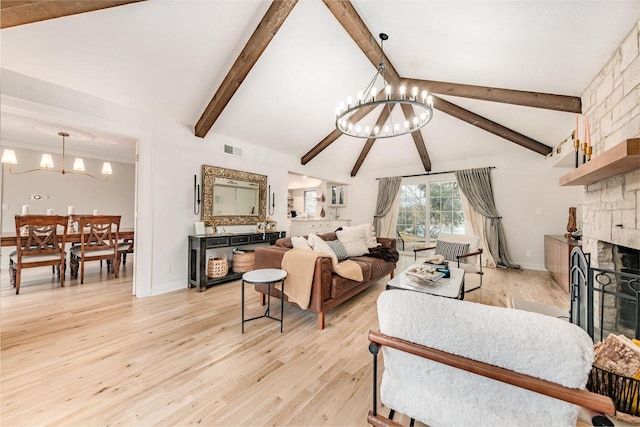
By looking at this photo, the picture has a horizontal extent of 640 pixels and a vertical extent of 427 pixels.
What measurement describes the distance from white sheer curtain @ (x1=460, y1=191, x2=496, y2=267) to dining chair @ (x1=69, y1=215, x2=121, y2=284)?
6.84 meters

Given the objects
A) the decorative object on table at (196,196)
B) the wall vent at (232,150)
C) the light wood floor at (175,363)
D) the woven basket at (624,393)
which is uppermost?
the wall vent at (232,150)

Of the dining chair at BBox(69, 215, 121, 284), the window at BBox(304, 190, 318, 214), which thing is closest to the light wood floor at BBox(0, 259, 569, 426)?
the dining chair at BBox(69, 215, 121, 284)

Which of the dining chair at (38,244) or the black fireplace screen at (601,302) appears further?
the dining chair at (38,244)

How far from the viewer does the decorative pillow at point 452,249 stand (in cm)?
385

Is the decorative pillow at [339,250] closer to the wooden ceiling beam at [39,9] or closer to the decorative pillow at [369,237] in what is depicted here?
the decorative pillow at [369,237]

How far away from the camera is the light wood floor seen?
1.39 metres

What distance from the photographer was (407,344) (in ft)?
3.06

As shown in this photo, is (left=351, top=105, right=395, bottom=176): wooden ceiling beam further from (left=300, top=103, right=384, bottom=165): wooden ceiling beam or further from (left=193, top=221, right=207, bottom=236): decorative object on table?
(left=193, top=221, right=207, bottom=236): decorative object on table

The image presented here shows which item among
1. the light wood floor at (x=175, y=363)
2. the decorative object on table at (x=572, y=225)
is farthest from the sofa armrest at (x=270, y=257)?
the decorative object on table at (x=572, y=225)

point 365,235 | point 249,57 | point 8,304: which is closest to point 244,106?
point 249,57

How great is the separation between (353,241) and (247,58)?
278 cm

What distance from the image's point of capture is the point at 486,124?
4184 mm

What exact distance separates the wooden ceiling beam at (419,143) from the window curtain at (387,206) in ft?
2.68

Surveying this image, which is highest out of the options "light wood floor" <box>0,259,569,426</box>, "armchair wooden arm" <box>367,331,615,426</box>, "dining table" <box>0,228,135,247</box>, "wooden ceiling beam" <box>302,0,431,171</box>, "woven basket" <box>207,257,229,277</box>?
"wooden ceiling beam" <box>302,0,431,171</box>
